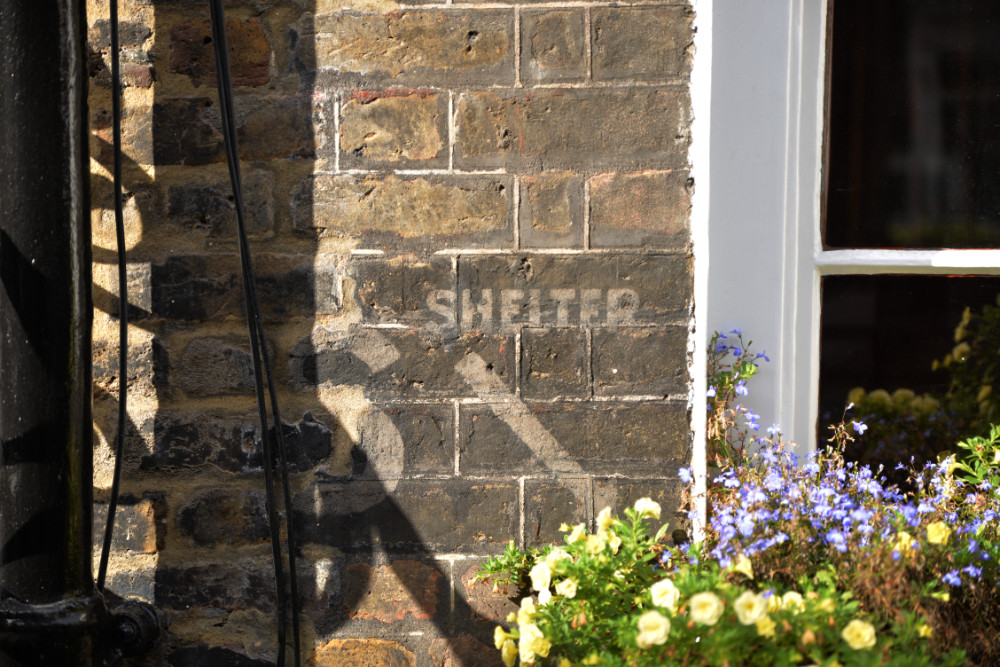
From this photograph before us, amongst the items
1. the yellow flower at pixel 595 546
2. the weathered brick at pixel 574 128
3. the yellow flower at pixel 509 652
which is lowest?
the yellow flower at pixel 509 652

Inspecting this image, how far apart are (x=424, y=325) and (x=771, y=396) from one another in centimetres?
70

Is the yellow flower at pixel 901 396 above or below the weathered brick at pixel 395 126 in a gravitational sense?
below

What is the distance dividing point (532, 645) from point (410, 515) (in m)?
0.37

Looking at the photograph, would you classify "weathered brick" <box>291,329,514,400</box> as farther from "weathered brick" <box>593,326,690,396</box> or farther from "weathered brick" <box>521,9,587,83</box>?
"weathered brick" <box>521,9,587,83</box>

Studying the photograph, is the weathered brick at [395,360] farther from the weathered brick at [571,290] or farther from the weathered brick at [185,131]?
the weathered brick at [185,131]

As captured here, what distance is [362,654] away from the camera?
4.61ft

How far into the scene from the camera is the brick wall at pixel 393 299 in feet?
4.41

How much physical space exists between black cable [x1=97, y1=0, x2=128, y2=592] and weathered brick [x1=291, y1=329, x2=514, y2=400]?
31 centimetres

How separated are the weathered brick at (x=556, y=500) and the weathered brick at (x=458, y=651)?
0.91 feet

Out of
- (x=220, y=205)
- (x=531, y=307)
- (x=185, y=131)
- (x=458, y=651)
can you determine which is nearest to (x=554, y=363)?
(x=531, y=307)

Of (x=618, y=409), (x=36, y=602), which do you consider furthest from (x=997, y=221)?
(x=36, y=602)

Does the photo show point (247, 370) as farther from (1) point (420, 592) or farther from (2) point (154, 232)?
(1) point (420, 592)

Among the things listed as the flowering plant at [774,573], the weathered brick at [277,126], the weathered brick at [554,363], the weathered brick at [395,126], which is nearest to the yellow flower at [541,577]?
the flowering plant at [774,573]

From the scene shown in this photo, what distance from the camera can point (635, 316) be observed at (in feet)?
4.48
